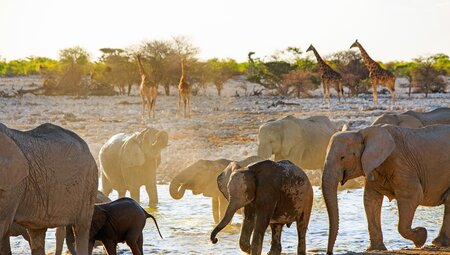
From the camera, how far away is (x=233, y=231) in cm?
1092

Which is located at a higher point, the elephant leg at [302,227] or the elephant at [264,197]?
the elephant at [264,197]

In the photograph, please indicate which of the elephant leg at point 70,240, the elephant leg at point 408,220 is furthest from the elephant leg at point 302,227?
the elephant leg at point 70,240

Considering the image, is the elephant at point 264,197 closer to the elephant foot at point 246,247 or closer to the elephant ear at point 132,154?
the elephant foot at point 246,247

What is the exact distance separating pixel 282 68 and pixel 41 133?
3299 centimetres

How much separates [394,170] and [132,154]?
18.4 feet

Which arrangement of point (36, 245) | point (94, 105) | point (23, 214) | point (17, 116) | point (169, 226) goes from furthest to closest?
point (94, 105)
point (17, 116)
point (169, 226)
point (36, 245)
point (23, 214)

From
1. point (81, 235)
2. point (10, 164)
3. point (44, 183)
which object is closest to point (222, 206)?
point (81, 235)

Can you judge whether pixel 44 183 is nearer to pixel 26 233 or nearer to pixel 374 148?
pixel 26 233

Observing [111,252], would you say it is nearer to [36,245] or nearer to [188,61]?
[36,245]

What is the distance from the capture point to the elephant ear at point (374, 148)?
27.4 feet

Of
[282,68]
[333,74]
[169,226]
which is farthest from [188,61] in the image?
[169,226]

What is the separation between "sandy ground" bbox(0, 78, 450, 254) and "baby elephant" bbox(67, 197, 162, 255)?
819 cm

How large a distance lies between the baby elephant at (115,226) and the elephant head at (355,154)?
63.8 inches

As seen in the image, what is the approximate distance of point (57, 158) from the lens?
7309 millimetres
